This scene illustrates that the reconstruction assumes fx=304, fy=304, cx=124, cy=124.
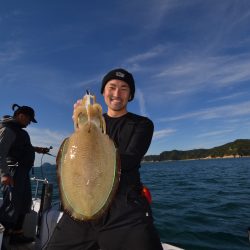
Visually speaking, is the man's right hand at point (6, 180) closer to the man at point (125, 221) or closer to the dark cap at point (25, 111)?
the dark cap at point (25, 111)

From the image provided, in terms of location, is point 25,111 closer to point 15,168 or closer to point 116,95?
point 15,168

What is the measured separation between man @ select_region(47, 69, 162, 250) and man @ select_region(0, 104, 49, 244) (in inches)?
138

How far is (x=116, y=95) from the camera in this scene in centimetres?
335

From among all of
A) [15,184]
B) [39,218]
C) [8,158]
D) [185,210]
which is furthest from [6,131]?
[185,210]

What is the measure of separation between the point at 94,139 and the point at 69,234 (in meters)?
1.48

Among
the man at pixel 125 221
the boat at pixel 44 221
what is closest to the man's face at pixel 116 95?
the man at pixel 125 221

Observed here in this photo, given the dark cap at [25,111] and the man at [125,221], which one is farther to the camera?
the dark cap at [25,111]

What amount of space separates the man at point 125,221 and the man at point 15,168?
3494mm

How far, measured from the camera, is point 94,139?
1945 mm

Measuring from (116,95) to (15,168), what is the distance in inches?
160

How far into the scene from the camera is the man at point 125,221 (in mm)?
2805

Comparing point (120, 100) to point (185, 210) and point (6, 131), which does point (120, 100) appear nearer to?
point (6, 131)

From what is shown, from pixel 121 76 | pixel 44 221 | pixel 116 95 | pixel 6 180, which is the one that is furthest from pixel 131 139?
pixel 44 221

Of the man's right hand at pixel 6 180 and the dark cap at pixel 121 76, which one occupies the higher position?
the dark cap at pixel 121 76
